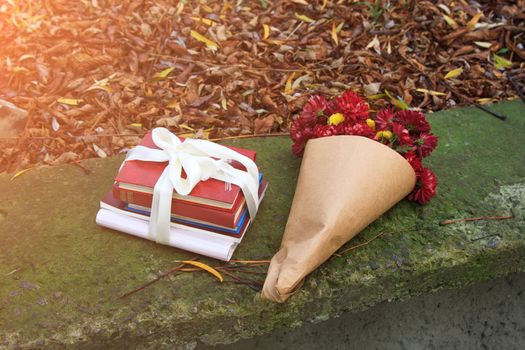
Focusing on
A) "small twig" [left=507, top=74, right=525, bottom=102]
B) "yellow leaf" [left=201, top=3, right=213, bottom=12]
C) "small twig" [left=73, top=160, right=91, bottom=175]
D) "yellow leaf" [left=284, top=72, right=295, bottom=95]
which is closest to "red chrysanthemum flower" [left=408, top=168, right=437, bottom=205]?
"yellow leaf" [left=284, top=72, right=295, bottom=95]

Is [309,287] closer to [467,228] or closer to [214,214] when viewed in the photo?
[214,214]

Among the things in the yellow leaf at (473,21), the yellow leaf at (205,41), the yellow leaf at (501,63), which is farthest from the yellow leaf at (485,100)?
the yellow leaf at (205,41)

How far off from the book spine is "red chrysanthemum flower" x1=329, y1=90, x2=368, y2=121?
601mm

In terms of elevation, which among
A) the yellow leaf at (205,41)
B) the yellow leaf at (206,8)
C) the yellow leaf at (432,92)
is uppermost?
the yellow leaf at (206,8)

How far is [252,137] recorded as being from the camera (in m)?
2.40

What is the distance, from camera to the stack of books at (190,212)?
172 centimetres

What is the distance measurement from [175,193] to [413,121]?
3.03 feet

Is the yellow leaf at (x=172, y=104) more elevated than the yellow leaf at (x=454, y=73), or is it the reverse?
the yellow leaf at (x=454, y=73)

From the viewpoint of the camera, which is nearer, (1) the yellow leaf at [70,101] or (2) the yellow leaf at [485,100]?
(1) the yellow leaf at [70,101]

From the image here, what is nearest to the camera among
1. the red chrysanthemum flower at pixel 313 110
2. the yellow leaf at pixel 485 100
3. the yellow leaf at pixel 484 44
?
the red chrysanthemum flower at pixel 313 110

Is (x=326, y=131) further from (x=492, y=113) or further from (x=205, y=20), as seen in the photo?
(x=205, y=20)

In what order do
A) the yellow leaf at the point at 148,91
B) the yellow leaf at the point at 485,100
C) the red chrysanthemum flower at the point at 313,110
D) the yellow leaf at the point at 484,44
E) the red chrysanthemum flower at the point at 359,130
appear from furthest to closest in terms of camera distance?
the yellow leaf at the point at 484,44 < the yellow leaf at the point at 485,100 < the yellow leaf at the point at 148,91 < the red chrysanthemum flower at the point at 313,110 < the red chrysanthemum flower at the point at 359,130

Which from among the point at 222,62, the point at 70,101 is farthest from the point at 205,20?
the point at 70,101

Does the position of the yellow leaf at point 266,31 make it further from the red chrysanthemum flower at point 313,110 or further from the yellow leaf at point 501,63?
the yellow leaf at point 501,63
